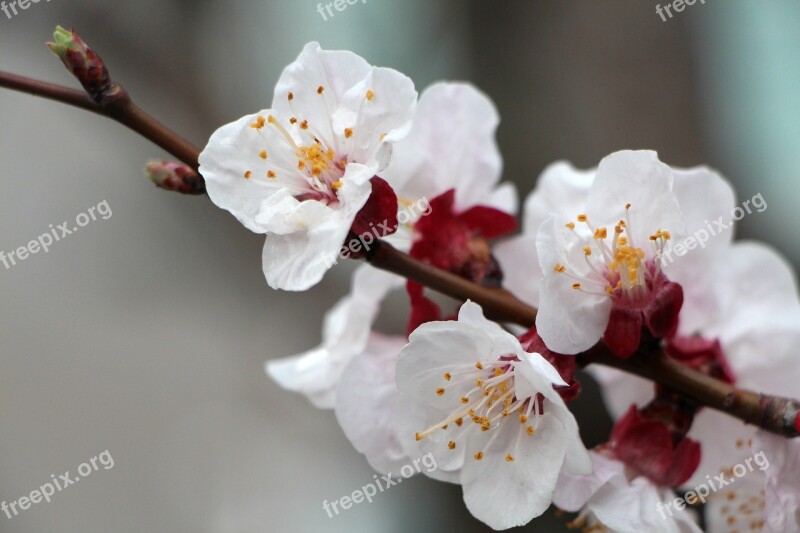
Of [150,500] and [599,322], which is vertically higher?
[599,322]

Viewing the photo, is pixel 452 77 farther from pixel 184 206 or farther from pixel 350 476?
pixel 350 476

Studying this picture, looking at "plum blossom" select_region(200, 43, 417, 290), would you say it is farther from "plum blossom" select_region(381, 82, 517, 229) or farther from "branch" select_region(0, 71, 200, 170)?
"plum blossom" select_region(381, 82, 517, 229)

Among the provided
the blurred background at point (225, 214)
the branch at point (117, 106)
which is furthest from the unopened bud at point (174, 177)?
the blurred background at point (225, 214)

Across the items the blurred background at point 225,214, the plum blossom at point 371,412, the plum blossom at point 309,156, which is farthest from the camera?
the blurred background at point 225,214

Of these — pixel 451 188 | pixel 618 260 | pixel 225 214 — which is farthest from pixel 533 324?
pixel 225 214

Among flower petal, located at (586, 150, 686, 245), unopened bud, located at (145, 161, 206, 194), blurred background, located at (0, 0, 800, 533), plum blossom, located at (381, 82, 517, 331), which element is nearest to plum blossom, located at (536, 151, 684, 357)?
flower petal, located at (586, 150, 686, 245)

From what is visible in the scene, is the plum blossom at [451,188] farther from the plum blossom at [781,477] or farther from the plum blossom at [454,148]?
the plum blossom at [781,477]

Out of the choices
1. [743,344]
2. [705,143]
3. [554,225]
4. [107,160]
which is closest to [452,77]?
[705,143]

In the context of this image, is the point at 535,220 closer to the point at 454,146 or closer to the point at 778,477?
the point at 454,146
